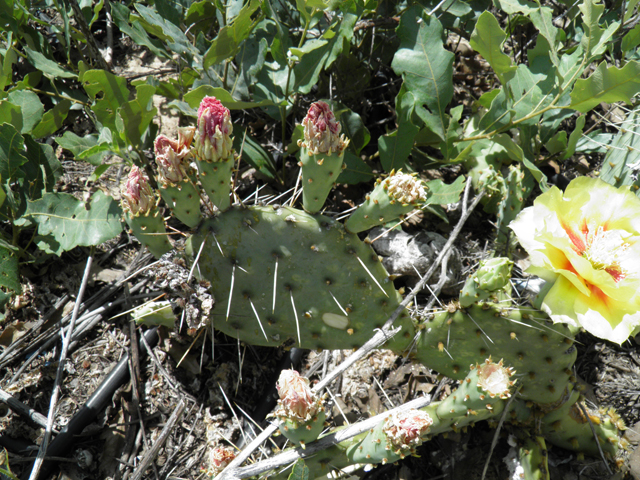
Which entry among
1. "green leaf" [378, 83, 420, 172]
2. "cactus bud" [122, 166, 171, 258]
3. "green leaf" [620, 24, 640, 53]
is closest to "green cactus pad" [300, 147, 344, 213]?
"cactus bud" [122, 166, 171, 258]

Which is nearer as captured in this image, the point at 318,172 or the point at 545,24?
the point at 318,172

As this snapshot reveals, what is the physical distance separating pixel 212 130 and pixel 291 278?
1.51 ft

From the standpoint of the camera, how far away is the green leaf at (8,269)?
147 cm

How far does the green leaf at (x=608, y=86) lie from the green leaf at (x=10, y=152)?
1.74 m

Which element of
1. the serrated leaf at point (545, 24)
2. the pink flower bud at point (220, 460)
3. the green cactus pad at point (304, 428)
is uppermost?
the serrated leaf at point (545, 24)

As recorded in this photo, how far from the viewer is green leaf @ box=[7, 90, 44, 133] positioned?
159cm

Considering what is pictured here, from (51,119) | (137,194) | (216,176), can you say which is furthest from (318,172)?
(51,119)

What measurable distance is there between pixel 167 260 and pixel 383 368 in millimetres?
918

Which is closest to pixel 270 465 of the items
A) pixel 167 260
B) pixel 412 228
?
pixel 167 260

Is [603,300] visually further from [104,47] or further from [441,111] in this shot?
[104,47]

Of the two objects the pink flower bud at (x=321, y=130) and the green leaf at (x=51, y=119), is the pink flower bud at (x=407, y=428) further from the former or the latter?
the green leaf at (x=51, y=119)

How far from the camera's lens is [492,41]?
1.33m

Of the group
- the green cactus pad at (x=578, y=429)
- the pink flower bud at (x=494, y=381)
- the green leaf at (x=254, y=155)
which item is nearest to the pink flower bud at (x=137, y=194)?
the green leaf at (x=254, y=155)

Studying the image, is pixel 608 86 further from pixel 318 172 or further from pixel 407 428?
pixel 407 428
